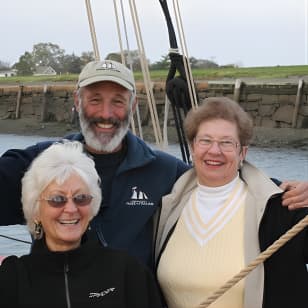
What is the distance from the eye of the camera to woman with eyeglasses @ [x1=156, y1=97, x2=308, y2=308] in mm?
3064

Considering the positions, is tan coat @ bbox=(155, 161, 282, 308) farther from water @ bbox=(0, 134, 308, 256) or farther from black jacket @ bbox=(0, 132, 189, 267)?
water @ bbox=(0, 134, 308, 256)

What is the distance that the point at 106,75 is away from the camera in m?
3.36

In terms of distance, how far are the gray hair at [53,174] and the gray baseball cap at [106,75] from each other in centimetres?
60

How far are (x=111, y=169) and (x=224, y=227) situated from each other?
2.11 feet

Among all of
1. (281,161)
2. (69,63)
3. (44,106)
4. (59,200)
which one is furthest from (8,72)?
(59,200)

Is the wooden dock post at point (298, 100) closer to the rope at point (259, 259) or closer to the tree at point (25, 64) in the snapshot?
the rope at point (259, 259)

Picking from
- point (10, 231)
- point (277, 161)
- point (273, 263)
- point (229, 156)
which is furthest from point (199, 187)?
point (277, 161)

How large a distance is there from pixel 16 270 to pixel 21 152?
37.8 inches

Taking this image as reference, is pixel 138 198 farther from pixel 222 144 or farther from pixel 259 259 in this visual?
pixel 259 259

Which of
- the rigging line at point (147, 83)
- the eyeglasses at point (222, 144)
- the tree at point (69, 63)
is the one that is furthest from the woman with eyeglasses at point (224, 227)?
the tree at point (69, 63)

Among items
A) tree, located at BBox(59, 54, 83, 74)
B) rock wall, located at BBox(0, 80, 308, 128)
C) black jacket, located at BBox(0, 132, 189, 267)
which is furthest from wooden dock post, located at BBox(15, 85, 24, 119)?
black jacket, located at BBox(0, 132, 189, 267)

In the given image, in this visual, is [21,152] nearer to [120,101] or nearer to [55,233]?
[120,101]

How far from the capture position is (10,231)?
456 inches

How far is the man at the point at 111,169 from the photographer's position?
11.1ft
